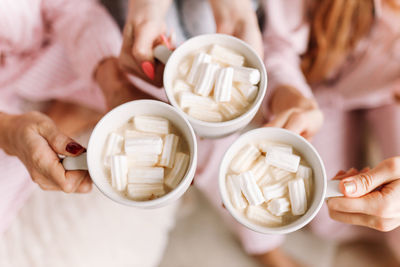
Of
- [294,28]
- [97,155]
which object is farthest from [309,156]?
[294,28]

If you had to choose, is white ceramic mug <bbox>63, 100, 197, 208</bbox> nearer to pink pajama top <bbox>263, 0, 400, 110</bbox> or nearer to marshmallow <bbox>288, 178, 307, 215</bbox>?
marshmallow <bbox>288, 178, 307, 215</bbox>

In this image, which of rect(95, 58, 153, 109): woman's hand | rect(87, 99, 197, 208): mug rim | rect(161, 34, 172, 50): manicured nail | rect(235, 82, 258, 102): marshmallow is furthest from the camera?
rect(95, 58, 153, 109): woman's hand

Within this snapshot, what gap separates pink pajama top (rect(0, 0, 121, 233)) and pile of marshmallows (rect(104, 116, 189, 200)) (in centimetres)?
38

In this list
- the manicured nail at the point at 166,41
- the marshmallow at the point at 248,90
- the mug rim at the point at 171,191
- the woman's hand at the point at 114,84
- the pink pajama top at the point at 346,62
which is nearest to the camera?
the mug rim at the point at 171,191

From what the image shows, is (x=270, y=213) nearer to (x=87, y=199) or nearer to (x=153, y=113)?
(x=153, y=113)

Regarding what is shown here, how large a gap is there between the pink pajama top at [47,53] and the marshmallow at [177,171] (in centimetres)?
44

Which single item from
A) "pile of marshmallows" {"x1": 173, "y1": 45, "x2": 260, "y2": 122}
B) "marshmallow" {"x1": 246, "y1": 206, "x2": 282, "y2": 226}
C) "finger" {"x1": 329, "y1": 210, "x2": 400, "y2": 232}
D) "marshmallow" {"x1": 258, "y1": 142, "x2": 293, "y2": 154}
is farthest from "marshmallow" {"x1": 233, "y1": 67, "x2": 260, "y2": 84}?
"finger" {"x1": 329, "y1": 210, "x2": 400, "y2": 232}

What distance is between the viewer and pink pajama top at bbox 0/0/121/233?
0.80 metres

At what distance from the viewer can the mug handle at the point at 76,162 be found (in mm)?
503

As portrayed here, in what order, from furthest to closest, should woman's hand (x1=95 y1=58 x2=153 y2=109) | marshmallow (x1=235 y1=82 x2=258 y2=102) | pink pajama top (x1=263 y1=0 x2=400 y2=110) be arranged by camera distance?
pink pajama top (x1=263 y1=0 x2=400 y2=110)
woman's hand (x1=95 y1=58 x2=153 y2=109)
marshmallow (x1=235 y1=82 x2=258 y2=102)

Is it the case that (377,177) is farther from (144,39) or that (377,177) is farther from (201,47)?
(144,39)

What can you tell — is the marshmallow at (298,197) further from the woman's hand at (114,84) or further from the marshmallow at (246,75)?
the woman's hand at (114,84)

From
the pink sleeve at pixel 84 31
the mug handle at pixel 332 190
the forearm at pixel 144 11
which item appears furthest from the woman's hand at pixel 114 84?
the mug handle at pixel 332 190

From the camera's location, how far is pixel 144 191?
500 mm
